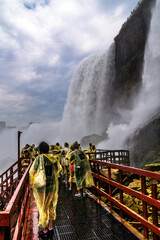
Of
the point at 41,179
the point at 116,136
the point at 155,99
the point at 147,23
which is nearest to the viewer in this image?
the point at 41,179

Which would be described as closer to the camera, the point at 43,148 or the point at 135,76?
the point at 43,148

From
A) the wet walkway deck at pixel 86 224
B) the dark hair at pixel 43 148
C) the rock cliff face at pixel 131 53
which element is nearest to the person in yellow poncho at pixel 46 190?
the dark hair at pixel 43 148

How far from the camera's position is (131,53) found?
26.9 m

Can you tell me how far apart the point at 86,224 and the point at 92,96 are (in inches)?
1268

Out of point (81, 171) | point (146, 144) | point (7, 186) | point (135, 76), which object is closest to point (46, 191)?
point (81, 171)

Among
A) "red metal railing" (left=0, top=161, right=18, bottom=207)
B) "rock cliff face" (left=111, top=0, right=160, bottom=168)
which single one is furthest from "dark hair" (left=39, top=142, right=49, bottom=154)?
"rock cliff face" (left=111, top=0, right=160, bottom=168)

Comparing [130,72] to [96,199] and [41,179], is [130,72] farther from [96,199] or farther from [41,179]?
[41,179]

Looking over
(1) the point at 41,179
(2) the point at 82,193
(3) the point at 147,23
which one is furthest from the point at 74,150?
(3) the point at 147,23

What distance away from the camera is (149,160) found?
15.5m

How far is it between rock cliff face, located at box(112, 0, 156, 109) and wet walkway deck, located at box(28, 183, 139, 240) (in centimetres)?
2396

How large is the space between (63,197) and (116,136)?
66.6 feet

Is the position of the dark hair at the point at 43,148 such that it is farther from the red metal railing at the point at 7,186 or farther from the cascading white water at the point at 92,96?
the cascading white water at the point at 92,96

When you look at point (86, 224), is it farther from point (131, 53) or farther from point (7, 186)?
point (131, 53)

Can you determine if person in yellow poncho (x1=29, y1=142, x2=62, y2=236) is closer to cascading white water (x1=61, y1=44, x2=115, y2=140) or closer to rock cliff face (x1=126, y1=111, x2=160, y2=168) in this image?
rock cliff face (x1=126, y1=111, x2=160, y2=168)
